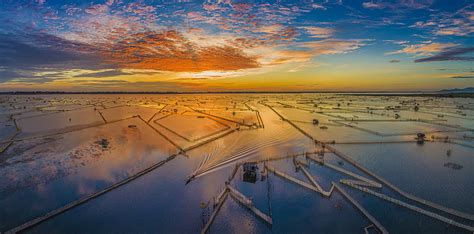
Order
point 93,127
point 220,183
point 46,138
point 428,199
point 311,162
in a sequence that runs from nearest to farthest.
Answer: point 428,199
point 220,183
point 311,162
point 46,138
point 93,127

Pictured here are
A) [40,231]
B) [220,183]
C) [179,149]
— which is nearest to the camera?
[40,231]

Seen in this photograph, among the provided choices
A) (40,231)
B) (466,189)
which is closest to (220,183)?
(40,231)

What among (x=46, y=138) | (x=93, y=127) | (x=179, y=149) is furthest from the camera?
(x=93, y=127)

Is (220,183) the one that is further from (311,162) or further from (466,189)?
(466,189)

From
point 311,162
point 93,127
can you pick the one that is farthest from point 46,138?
point 311,162

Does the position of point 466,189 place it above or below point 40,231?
above

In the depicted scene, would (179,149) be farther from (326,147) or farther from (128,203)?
(326,147)

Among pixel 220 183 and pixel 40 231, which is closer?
pixel 40 231

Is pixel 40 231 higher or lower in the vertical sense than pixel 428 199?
lower

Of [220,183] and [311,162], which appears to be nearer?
[220,183]
